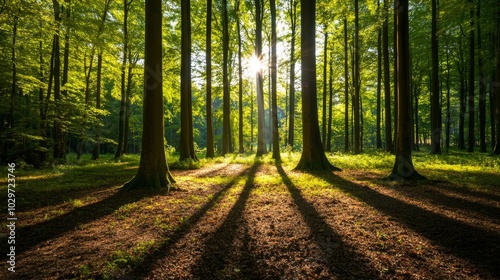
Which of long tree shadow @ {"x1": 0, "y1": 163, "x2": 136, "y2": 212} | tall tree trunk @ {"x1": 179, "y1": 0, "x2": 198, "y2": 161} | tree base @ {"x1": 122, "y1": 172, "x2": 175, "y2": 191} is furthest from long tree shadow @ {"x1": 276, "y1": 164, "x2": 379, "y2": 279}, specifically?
tall tree trunk @ {"x1": 179, "y1": 0, "x2": 198, "y2": 161}

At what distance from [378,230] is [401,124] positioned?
17.2 ft

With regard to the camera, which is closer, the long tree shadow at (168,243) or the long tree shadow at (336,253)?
the long tree shadow at (336,253)

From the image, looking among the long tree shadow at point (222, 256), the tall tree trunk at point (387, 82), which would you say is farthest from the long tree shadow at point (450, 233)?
the tall tree trunk at point (387, 82)

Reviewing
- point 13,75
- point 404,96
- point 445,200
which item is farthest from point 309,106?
point 13,75

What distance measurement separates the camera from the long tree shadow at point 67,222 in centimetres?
368

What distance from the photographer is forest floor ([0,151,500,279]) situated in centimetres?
274

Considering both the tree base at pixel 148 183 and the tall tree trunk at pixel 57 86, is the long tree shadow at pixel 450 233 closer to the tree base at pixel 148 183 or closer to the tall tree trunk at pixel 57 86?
the tree base at pixel 148 183

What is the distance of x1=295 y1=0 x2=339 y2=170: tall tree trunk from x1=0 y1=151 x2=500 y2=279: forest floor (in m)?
3.39

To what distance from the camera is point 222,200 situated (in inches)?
236

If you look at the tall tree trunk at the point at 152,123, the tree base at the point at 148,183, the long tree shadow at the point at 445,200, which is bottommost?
the long tree shadow at the point at 445,200

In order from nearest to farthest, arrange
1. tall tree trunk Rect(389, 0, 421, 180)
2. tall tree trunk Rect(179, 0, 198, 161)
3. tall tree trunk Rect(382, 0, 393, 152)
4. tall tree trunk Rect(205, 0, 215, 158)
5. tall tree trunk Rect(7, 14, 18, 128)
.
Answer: tall tree trunk Rect(389, 0, 421, 180) → tall tree trunk Rect(7, 14, 18, 128) → tall tree trunk Rect(179, 0, 198, 161) → tall tree trunk Rect(205, 0, 215, 158) → tall tree trunk Rect(382, 0, 393, 152)

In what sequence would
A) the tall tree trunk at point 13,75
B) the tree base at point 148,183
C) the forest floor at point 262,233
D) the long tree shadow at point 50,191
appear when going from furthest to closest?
the tall tree trunk at point 13,75 < the tree base at point 148,183 < the long tree shadow at point 50,191 < the forest floor at point 262,233

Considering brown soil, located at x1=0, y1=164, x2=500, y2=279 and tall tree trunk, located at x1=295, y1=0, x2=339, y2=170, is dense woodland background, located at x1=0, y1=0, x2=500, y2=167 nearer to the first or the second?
tall tree trunk, located at x1=295, y1=0, x2=339, y2=170

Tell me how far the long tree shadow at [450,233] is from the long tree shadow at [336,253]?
121cm
